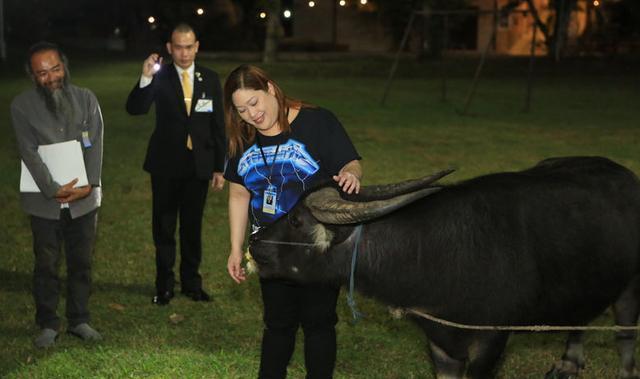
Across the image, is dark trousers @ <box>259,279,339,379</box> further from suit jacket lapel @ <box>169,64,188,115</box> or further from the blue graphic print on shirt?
suit jacket lapel @ <box>169,64,188,115</box>

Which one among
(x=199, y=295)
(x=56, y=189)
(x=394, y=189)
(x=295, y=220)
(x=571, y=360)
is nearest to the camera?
(x=394, y=189)

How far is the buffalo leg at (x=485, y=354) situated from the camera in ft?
17.8

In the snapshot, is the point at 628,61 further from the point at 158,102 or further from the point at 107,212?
the point at 158,102

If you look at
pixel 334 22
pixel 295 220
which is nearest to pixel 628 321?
pixel 295 220

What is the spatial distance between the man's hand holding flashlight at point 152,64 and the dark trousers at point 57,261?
1.32 meters

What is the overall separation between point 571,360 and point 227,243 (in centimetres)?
526

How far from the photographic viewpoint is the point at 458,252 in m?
5.38

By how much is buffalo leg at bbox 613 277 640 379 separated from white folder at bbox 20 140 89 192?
410 cm

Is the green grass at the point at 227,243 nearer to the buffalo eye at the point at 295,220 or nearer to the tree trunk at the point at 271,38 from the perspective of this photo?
the buffalo eye at the point at 295,220

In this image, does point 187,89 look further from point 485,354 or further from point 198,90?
point 485,354

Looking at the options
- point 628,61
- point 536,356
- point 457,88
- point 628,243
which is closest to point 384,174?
point 536,356

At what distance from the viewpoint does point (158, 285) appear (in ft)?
29.0

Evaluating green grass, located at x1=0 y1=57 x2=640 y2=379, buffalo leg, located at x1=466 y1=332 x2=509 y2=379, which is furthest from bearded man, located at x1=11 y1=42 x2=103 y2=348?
buffalo leg, located at x1=466 y1=332 x2=509 y2=379

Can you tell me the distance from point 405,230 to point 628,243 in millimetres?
1707
